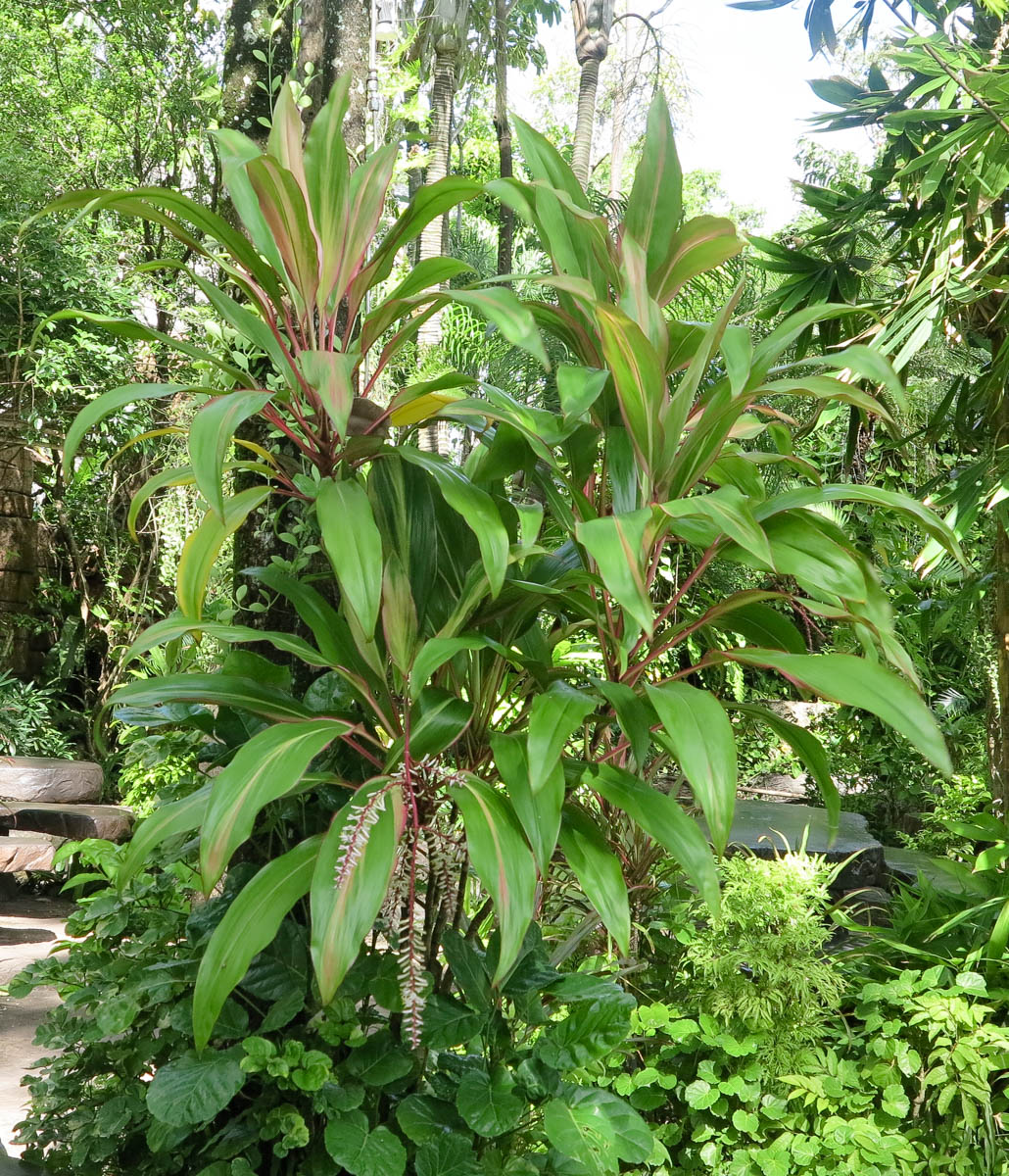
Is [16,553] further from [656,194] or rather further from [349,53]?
[656,194]

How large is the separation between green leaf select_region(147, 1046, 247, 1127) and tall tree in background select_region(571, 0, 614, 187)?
806 cm

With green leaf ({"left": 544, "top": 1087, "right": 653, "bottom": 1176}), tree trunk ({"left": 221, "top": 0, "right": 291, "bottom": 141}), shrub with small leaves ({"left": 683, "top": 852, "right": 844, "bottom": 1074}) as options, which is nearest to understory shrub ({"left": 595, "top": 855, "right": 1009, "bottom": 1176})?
shrub with small leaves ({"left": 683, "top": 852, "right": 844, "bottom": 1074})

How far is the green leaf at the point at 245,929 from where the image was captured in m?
1.10

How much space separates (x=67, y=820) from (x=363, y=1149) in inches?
162

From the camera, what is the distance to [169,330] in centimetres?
689

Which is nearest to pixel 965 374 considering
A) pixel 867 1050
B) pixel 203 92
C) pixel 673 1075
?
pixel 867 1050

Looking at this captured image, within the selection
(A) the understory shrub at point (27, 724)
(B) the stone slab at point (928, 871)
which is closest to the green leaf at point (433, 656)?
(B) the stone slab at point (928, 871)

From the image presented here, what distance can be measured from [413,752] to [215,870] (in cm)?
30

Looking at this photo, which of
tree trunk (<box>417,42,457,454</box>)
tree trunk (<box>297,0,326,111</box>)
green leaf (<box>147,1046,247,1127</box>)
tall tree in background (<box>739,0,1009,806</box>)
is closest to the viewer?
green leaf (<box>147,1046,247,1127</box>)

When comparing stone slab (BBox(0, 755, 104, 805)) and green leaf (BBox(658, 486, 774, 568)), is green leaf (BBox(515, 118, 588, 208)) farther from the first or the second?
stone slab (BBox(0, 755, 104, 805))

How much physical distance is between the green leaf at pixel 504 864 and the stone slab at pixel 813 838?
7.81 feet

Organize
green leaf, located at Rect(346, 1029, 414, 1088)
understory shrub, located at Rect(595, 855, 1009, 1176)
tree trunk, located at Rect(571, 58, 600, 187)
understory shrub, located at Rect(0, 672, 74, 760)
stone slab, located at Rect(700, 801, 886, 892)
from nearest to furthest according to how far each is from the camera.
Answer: green leaf, located at Rect(346, 1029, 414, 1088) < understory shrub, located at Rect(595, 855, 1009, 1176) < stone slab, located at Rect(700, 801, 886, 892) < understory shrub, located at Rect(0, 672, 74, 760) < tree trunk, located at Rect(571, 58, 600, 187)

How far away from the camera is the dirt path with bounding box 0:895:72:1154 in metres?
2.22

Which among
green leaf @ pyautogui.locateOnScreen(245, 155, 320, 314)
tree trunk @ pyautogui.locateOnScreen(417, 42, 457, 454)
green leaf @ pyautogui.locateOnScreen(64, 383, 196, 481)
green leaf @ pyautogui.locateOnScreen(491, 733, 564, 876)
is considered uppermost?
tree trunk @ pyautogui.locateOnScreen(417, 42, 457, 454)
